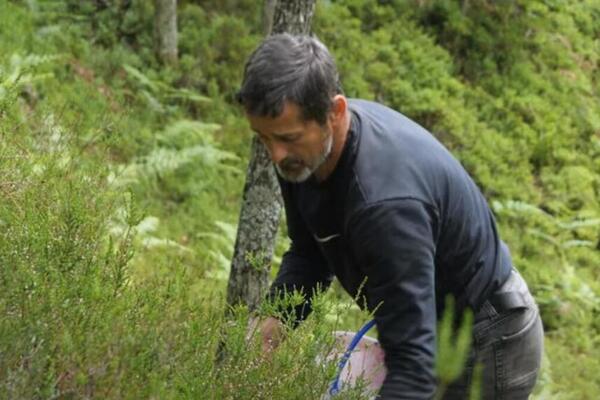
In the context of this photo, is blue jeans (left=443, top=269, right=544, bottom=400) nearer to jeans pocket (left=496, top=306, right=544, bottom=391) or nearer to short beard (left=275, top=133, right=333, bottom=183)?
jeans pocket (left=496, top=306, right=544, bottom=391)

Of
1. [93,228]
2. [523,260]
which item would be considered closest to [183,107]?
[523,260]

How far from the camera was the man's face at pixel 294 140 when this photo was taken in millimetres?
2656

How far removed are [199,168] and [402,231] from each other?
6.61 meters

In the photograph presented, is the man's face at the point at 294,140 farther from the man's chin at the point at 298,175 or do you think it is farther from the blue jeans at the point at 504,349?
the blue jeans at the point at 504,349

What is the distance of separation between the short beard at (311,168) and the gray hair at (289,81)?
0.30ft

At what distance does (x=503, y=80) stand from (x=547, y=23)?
2529 mm

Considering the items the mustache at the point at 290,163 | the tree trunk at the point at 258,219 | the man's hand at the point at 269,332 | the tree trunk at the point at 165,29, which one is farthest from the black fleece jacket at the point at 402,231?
the tree trunk at the point at 165,29

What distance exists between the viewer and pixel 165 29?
10430 millimetres

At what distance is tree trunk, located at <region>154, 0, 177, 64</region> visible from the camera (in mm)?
10406

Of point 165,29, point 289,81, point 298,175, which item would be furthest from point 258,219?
point 165,29

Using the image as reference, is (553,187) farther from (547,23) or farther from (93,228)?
(93,228)

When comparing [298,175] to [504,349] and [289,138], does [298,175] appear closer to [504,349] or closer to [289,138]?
[289,138]

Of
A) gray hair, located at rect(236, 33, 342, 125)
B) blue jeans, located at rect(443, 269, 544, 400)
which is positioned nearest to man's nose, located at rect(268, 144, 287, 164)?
gray hair, located at rect(236, 33, 342, 125)

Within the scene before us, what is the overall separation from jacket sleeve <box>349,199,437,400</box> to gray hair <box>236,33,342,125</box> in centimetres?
38
